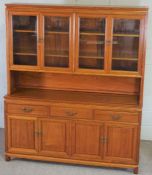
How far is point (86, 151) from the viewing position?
10.8 feet

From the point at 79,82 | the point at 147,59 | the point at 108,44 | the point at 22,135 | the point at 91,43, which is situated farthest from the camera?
the point at 147,59

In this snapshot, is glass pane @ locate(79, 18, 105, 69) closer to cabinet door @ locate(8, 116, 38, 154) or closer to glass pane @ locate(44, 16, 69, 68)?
glass pane @ locate(44, 16, 69, 68)

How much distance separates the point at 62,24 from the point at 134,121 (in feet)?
4.05

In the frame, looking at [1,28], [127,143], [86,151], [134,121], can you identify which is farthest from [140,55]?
[1,28]

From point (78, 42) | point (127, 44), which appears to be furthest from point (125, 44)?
point (78, 42)

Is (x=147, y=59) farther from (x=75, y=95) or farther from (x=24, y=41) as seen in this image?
(x=24, y=41)

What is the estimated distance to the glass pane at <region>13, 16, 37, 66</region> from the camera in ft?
10.8

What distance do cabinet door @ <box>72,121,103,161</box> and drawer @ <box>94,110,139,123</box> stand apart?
9 cm

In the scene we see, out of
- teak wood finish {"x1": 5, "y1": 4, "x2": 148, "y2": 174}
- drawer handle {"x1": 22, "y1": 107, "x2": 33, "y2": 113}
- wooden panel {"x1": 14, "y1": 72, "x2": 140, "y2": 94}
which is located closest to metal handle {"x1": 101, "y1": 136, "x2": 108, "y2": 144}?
teak wood finish {"x1": 5, "y1": 4, "x2": 148, "y2": 174}

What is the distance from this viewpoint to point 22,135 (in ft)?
11.1

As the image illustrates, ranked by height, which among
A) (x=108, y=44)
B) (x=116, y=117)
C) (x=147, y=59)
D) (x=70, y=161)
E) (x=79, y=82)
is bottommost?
(x=70, y=161)

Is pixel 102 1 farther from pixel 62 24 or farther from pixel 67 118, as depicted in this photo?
pixel 67 118

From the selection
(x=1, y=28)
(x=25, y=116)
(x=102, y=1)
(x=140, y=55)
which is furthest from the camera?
(x=1, y=28)

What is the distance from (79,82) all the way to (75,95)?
0.22 meters
